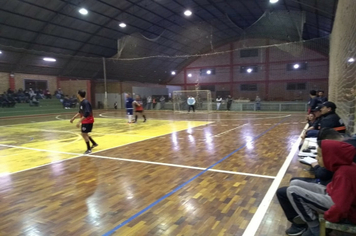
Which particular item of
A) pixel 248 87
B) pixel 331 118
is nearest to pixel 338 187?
pixel 331 118

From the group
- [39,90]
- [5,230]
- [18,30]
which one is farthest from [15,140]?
[39,90]

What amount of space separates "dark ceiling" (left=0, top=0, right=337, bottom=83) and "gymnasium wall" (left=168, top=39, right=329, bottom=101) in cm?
237

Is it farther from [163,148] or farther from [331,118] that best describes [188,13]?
[331,118]

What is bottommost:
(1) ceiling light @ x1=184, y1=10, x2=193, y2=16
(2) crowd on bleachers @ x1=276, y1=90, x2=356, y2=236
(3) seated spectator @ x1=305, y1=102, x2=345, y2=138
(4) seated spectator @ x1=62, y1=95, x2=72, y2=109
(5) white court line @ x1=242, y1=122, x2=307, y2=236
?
(5) white court line @ x1=242, y1=122, x2=307, y2=236

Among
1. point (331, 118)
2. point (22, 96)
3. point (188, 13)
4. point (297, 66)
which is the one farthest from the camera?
point (297, 66)

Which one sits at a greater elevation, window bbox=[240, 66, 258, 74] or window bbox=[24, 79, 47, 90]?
window bbox=[240, 66, 258, 74]

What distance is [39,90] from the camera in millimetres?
25312

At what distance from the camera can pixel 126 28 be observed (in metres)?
23.9

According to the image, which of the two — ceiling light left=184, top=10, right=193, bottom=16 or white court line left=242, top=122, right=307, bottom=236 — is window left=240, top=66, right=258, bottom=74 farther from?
white court line left=242, top=122, right=307, bottom=236

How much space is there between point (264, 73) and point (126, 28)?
16946mm

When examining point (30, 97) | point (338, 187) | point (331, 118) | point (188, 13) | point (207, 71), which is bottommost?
point (338, 187)

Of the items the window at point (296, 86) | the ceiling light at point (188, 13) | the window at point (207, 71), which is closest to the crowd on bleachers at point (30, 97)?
the ceiling light at point (188, 13)

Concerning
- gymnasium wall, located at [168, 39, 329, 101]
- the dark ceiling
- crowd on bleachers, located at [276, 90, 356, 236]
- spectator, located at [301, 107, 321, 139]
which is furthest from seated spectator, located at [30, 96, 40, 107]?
crowd on bleachers, located at [276, 90, 356, 236]

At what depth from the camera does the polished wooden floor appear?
3033 mm
